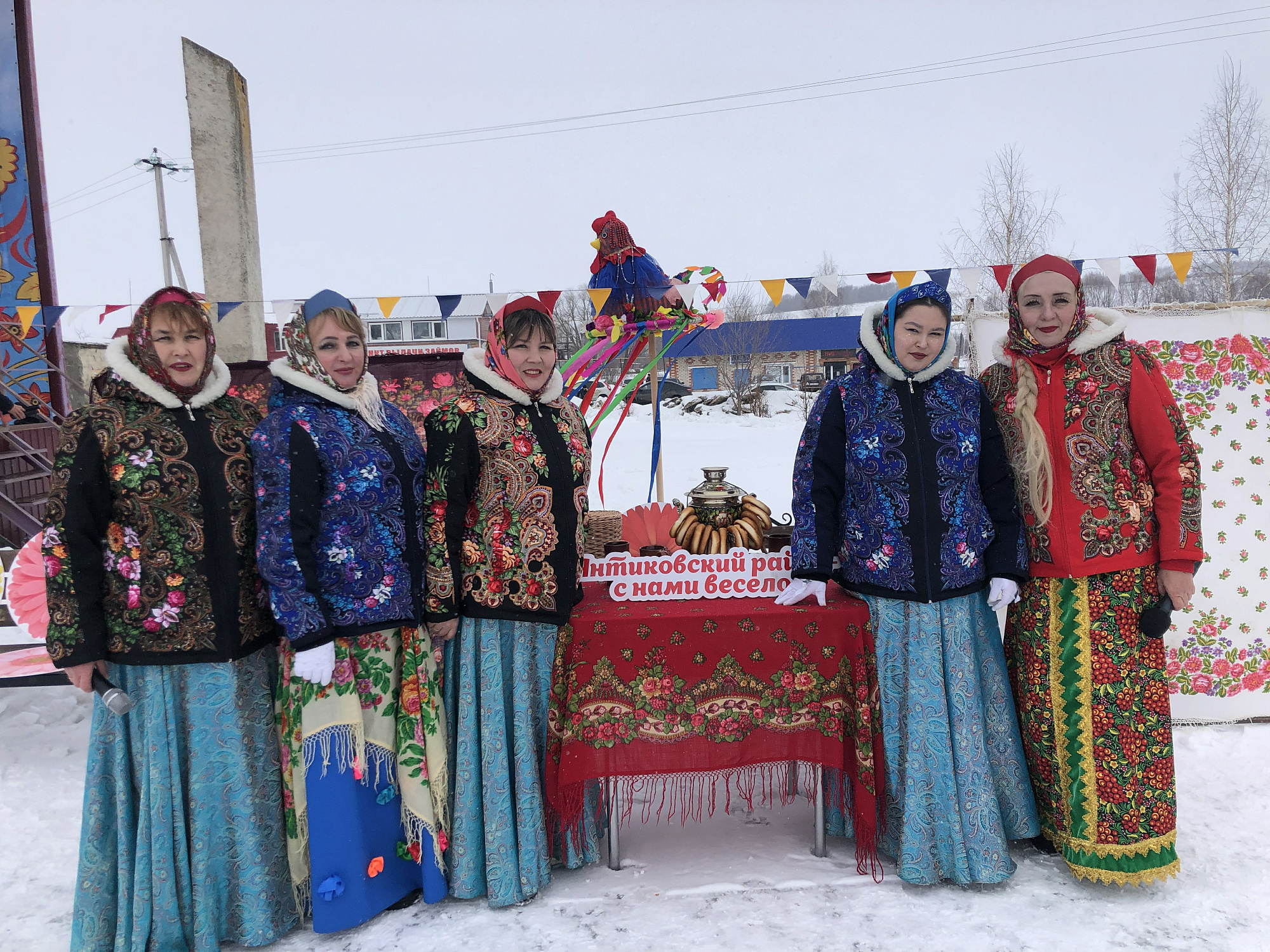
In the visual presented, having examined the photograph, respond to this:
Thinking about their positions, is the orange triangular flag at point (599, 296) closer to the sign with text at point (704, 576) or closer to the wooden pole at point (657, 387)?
the wooden pole at point (657, 387)

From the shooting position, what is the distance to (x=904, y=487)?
7.90ft

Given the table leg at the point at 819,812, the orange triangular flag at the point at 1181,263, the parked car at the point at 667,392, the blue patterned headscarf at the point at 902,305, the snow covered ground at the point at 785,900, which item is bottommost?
the snow covered ground at the point at 785,900

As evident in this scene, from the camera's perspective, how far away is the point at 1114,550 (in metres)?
2.39

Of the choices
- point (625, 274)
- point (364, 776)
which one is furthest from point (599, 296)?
point (364, 776)

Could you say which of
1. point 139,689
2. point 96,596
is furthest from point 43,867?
point 96,596

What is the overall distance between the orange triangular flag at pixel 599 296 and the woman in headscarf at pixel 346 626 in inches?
68.0

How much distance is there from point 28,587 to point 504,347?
2714 mm

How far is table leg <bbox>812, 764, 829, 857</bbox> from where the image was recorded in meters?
2.67

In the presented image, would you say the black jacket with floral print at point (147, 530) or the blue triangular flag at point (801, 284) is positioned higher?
the blue triangular flag at point (801, 284)

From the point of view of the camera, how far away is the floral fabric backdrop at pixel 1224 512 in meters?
3.60

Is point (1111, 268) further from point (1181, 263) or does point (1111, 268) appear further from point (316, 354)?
point (316, 354)

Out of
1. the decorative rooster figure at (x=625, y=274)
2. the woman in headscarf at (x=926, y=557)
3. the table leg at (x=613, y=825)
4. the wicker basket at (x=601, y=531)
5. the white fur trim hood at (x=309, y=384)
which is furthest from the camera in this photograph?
the decorative rooster figure at (x=625, y=274)

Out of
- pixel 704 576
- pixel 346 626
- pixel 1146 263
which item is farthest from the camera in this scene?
pixel 1146 263

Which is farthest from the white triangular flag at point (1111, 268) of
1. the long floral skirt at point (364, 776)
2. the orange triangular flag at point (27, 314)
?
the orange triangular flag at point (27, 314)
